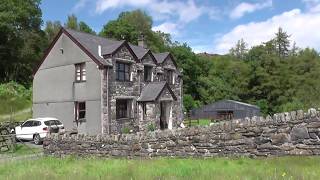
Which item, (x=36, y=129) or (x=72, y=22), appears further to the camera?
(x=72, y=22)

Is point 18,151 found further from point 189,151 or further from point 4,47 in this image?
point 4,47

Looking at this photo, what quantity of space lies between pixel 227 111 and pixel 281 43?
41.2 metres

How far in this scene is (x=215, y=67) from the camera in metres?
93.2

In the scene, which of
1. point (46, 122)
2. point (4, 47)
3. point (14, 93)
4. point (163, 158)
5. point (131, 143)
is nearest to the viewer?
point (163, 158)

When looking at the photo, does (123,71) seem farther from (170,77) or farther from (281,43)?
(281,43)

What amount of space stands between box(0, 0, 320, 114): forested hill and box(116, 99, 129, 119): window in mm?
32397

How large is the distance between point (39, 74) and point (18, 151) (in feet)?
57.3

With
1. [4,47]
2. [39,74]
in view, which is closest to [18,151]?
[39,74]

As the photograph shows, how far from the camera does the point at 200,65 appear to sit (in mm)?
86562

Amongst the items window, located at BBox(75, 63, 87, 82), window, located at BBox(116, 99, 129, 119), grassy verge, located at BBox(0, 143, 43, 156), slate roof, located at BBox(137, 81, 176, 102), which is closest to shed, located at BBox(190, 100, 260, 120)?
slate roof, located at BBox(137, 81, 176, 102)

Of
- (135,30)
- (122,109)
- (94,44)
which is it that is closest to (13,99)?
(94,44)

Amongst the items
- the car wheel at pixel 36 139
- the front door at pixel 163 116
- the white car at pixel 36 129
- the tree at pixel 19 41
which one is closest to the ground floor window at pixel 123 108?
the front door at pixel 163 116

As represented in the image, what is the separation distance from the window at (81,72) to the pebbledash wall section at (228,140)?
1865cm

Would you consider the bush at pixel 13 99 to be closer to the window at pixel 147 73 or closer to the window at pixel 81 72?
the window at pixel 81 72
